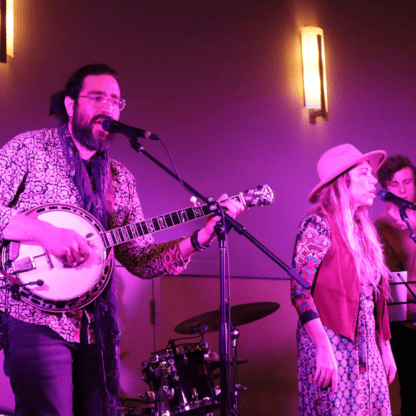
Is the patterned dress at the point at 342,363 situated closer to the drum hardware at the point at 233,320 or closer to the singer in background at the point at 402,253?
the drum hardware at the point at 233,320

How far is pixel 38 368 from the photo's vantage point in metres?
2.14

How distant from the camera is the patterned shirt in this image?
225 cm

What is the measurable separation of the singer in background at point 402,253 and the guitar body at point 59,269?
7.42ft

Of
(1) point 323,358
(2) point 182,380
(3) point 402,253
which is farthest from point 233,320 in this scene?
(3) point 402,253

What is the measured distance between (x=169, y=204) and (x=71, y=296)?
7.26ft

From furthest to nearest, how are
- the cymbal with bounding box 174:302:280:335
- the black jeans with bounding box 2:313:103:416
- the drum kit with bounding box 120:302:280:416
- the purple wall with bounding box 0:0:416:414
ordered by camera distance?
the purple wall with bounding box 0:0:416:414, the cymbal with bounding box 174:302:280:335, the drum kit with bounding box 120:302:280:416, the black jeans with bounding box 2:313:103:416

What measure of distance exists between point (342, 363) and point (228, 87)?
295 cm

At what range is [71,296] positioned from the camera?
2.31 meters

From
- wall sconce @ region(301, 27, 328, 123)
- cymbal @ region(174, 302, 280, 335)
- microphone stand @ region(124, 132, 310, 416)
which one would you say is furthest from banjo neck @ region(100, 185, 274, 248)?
wall sconce @ region(301, 27, 328, 123)

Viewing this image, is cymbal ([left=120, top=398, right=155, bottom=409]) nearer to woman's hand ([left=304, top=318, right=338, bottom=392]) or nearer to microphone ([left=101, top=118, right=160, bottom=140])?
woman's hand ([left=304, top=318, right=338, bottom=392])

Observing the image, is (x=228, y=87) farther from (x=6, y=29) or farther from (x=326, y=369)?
(x=326, y=369)

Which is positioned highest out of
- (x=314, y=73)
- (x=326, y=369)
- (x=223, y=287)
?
(x=314, y=73)

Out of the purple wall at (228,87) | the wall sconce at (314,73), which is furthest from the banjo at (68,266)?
the wall sconce at (314,73)

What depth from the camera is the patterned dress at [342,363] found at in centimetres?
268
